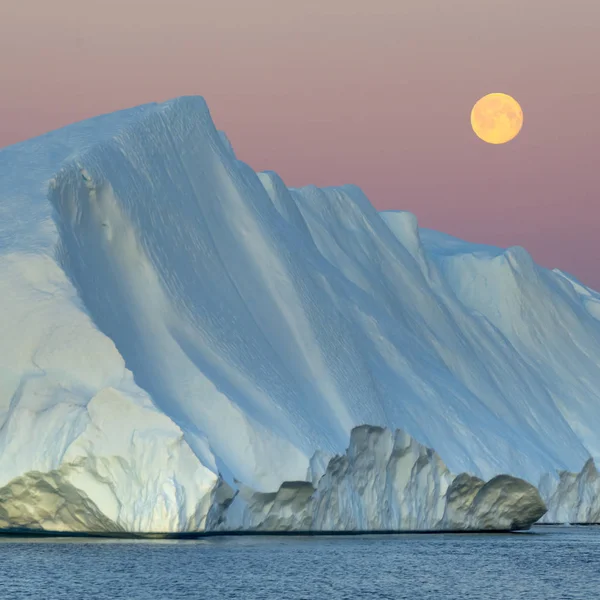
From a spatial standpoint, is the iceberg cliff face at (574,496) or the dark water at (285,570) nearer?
the dark water at (285,570)

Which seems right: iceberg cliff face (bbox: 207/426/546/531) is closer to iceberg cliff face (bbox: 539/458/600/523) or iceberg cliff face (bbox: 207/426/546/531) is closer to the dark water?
the dark water

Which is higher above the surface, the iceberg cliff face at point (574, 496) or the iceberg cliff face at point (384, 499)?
the iceberg cliff face at point (574, 496)

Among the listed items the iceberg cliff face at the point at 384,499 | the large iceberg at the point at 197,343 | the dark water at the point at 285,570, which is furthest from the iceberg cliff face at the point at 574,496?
the dark water at the point at 285,570

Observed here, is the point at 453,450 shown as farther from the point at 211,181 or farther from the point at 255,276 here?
the point at 211,181

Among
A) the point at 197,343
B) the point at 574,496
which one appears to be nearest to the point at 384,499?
the point at 197,343

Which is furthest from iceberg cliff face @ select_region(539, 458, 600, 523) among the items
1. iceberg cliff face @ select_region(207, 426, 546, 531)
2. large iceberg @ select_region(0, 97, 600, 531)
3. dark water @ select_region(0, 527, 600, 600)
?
dark water @ select_region(0, 527, 600, 600)

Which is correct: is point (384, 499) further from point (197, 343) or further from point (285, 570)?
point (285, 570)

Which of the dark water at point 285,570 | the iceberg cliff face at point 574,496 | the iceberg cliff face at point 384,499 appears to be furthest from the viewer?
the iceberg cliff face at point 574,496

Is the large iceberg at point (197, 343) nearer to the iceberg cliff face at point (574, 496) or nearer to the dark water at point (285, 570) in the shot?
the iceberg cliff face at point (574, 496)
